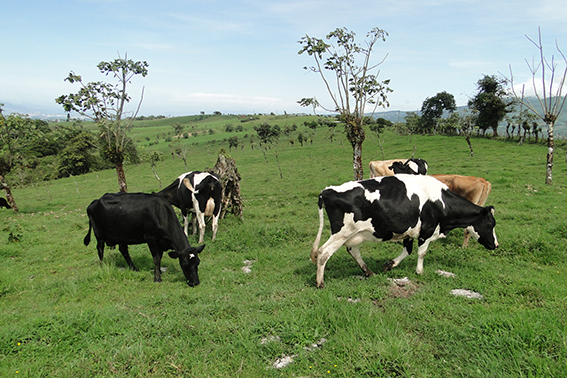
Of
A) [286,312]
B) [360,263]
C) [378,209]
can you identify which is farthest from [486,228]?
[286,312]

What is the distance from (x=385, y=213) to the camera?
22.2 feet

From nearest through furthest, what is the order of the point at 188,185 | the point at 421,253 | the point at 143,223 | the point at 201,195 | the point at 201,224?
the point at 421,253
the point at 143,223
the point at 201,224
the point at 201,195
the point at 188,185

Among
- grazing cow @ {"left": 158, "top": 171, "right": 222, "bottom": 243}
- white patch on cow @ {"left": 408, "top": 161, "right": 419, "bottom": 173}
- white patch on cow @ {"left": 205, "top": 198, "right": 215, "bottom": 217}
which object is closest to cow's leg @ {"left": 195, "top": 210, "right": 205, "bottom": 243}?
grazing cow @ {"left": 158, "top": 171, "right": 222, "bottom": 243}

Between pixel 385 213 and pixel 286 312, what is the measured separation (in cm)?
302

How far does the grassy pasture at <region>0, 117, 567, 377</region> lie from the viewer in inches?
162

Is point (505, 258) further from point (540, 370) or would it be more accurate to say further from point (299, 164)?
point (299, 164)

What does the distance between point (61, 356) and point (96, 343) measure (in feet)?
1.45

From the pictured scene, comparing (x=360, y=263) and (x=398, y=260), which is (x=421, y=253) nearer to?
(x=398, y=260)

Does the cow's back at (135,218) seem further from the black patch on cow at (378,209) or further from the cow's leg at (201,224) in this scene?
the black patch on cow at (378,209)

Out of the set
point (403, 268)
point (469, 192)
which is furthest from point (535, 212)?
point (403, 268)

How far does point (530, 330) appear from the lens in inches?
162

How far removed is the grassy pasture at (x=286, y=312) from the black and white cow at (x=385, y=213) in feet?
2.79

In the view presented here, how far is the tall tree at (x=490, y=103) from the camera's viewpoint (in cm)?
4894

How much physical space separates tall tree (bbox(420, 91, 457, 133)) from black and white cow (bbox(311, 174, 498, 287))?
217 ft
